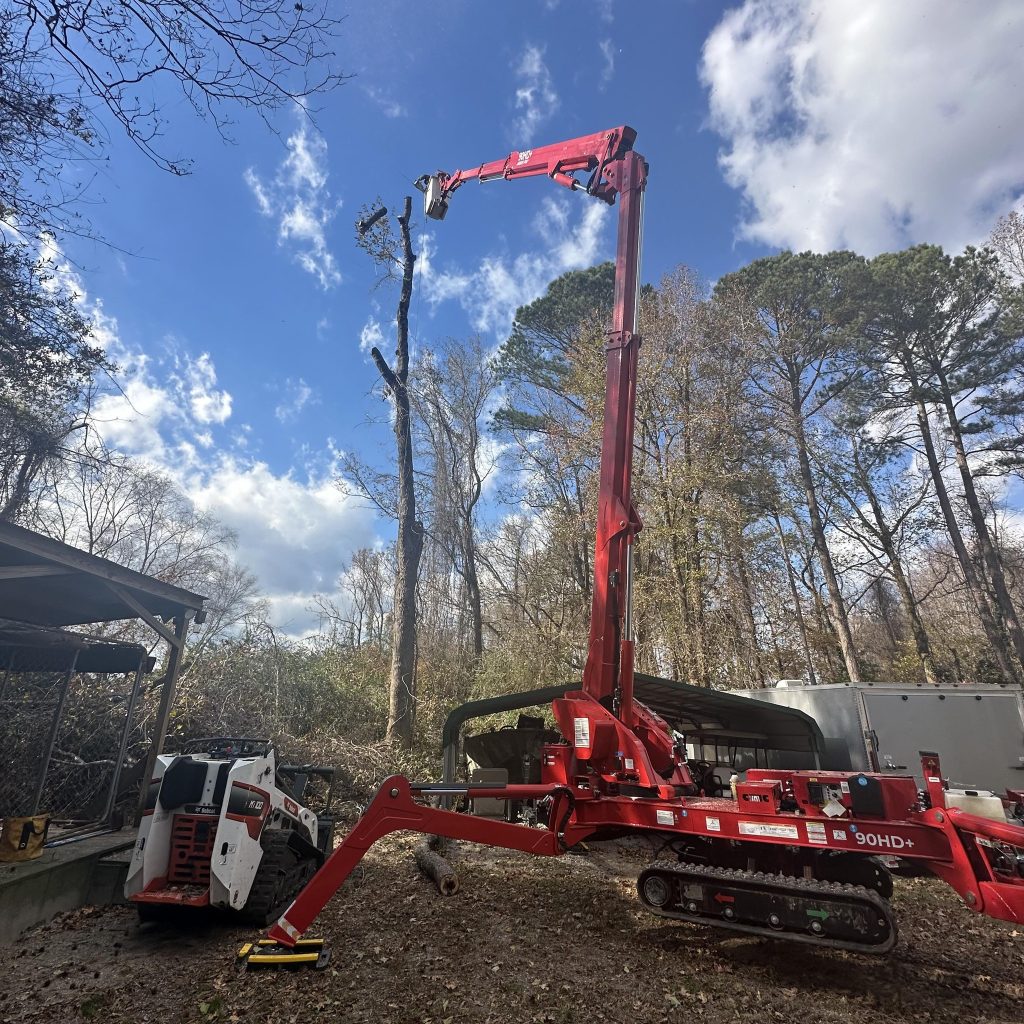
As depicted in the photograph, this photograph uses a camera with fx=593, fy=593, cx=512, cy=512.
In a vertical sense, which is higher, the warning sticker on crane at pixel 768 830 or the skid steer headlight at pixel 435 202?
the skid steer headlight at pixel 435 202

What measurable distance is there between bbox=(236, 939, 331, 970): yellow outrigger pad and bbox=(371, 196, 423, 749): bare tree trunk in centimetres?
766

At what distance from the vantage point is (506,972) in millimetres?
4402

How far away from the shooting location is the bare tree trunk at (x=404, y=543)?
1230 centimetres

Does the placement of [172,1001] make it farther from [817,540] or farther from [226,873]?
[817,540]

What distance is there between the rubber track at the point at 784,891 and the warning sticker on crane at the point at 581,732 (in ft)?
3.71

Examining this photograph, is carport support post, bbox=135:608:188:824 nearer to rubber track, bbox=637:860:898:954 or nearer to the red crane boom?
the red crane boom

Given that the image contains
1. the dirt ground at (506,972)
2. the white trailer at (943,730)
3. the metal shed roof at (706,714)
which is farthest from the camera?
the white trailer at (943,730)

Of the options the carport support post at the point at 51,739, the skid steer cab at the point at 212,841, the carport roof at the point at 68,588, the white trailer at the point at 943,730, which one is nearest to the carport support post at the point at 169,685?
the carport roof at the point at 68,588

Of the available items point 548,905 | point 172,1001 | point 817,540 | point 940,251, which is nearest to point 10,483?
point 172,1001

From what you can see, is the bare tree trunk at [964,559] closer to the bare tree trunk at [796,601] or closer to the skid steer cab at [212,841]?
the bare tree trunk at [796,601]

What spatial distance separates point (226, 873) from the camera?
4.78 meters

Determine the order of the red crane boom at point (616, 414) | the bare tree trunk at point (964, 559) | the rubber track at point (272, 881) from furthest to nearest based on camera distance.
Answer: the bare tree trunk at point (964, 559)
the red crane boom at point (616, 414)
the rubber track at point (272, 881)

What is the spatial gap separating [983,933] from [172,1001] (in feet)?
22.7

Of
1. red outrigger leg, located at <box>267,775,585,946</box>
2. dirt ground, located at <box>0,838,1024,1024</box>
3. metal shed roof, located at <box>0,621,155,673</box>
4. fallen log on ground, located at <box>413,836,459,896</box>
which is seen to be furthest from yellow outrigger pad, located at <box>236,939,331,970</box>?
metal shed roof, located at <box>0,621,155,673</box>
